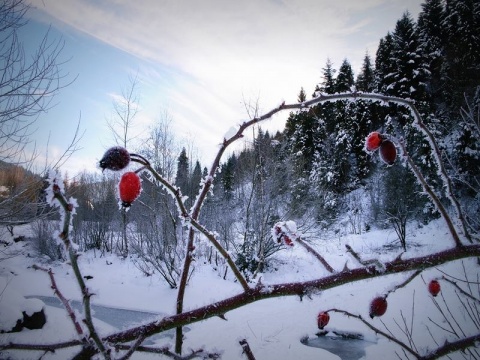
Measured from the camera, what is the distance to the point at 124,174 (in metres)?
0.64

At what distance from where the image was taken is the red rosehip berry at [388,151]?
0.82 meters

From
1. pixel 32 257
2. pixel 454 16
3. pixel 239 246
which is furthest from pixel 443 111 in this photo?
pixel 32 257

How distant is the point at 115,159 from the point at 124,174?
6 centimetres

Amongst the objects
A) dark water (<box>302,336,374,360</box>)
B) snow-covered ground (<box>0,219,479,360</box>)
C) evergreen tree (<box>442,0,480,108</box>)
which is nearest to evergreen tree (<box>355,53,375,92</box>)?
evergreen tree (<box>442,0,480,108</box>)

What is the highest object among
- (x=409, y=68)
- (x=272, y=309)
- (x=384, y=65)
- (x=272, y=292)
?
(x=384, y=65)

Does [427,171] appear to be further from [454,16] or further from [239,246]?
[454,16]

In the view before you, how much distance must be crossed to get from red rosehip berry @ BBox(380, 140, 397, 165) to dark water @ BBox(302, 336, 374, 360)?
638cm

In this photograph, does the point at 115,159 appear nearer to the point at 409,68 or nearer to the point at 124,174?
the point at 124,174

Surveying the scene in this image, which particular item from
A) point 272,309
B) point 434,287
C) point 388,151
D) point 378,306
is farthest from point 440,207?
point 272,309

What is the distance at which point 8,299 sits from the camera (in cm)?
713

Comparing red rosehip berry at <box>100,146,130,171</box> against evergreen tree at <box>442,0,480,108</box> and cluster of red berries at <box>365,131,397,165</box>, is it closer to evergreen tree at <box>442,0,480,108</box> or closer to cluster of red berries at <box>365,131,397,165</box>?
cluster of red berries at <box>365,131,397,165</box>

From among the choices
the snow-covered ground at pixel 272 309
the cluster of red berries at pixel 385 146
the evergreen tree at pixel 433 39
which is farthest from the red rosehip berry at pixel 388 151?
the evergreen tree at pixel 433 39

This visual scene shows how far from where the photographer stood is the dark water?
5.74 m

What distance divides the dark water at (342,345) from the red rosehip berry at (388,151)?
251 inches
